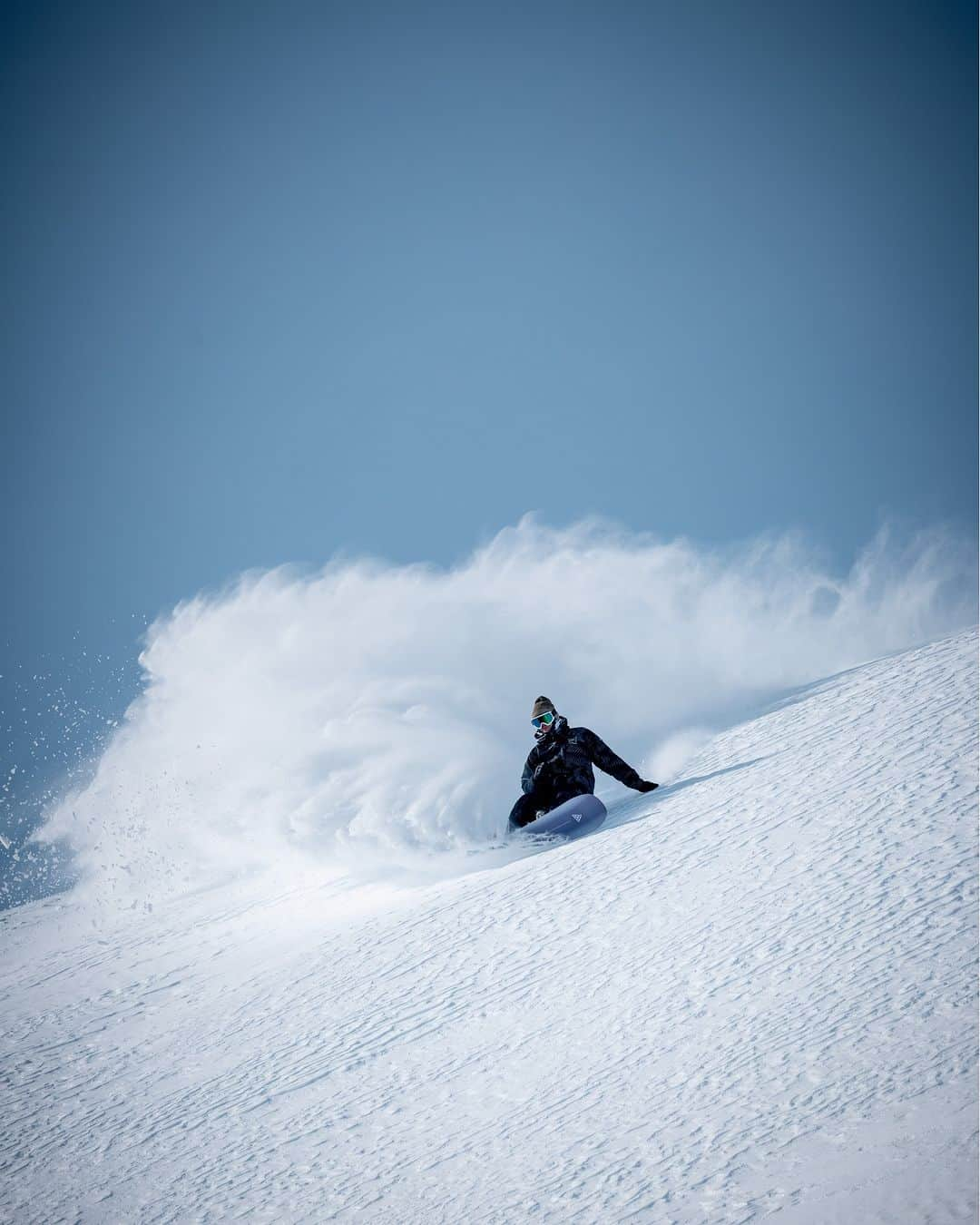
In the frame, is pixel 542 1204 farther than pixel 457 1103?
No

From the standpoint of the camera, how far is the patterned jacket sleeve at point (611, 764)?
803 centimetres

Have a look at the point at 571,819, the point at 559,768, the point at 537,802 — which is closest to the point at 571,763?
the point at 559,768

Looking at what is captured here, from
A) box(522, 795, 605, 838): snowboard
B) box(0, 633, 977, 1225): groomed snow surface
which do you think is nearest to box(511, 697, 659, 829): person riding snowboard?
box(522, 795, 605, 838): snowboard

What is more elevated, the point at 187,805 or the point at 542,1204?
the point at 187,805

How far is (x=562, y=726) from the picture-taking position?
8.23 m

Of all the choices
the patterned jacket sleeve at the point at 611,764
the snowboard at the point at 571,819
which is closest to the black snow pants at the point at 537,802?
the snowboard at the point at 571,819

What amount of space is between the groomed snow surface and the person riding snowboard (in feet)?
1.96

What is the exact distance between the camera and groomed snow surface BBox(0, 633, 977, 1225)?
349cm

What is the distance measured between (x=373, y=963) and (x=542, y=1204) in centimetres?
296

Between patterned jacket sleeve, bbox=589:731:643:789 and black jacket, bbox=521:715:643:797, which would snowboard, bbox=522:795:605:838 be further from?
patterned jacket sleeve, bbox=589:731:643:789

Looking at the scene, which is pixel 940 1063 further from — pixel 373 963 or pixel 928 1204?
pixel 373 963

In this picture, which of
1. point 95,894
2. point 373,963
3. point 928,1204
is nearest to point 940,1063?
point 928,1204

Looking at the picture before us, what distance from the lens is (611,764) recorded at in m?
8.07

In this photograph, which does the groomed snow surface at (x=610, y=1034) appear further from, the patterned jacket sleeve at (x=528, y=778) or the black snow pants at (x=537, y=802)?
the patterned jacket sleeve at (x=528, y=778)
